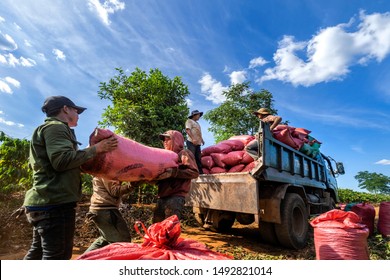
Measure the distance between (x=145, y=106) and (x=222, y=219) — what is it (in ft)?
16.0

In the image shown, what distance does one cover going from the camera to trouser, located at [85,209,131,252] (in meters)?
2.53

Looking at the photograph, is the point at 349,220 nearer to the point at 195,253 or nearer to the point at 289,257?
the point at 195,253

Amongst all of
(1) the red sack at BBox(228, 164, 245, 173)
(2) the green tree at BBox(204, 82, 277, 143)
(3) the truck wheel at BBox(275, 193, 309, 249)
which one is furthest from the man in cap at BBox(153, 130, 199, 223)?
(2) the green tree at BBox(204, 82, 277, 143)

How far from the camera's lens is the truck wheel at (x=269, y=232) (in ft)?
14.7

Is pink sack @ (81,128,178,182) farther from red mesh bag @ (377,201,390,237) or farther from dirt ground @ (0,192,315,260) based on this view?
red mesh bag @ (377,201,390,237)

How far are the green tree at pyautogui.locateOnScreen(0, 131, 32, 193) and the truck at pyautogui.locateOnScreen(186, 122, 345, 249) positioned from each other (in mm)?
3518

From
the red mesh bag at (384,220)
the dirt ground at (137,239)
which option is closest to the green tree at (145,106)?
the dirt ground at (137,239)

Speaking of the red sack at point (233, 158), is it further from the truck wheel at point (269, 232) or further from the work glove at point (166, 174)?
the work glove at point (166, 174)

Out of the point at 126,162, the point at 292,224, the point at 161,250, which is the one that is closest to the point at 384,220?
the point at 292,224

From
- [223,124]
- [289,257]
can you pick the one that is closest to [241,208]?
[289,257]

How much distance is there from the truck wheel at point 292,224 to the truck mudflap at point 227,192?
0.71 metres

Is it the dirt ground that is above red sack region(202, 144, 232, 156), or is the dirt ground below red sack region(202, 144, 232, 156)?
below

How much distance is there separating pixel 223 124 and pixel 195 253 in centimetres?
1590

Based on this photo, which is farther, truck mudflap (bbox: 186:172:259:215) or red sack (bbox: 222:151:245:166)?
red sack (bbox: 222:151:245:166)
